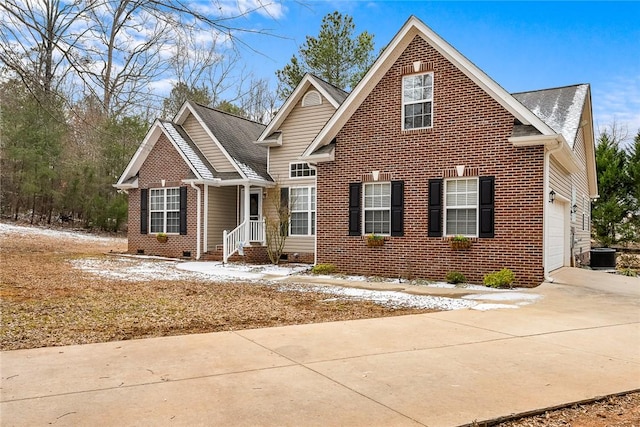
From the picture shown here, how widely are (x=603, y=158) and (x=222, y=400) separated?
24878 millimetres

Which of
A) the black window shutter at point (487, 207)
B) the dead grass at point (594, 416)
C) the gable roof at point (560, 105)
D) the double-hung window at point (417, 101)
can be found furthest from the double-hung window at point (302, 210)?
the dead grass at point (594, 416)

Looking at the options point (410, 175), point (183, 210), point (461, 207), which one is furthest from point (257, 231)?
point (461, 207)

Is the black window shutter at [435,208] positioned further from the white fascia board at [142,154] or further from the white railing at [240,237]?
the white fascia board at [142,154]

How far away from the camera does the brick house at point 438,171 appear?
1151 centimetres

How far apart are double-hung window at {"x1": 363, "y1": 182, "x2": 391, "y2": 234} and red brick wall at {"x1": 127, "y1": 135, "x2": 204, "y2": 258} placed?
23.5 feet

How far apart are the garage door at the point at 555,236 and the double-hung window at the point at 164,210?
12.6 meters

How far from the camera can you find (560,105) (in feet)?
50.5

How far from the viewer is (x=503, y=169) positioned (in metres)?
11.8

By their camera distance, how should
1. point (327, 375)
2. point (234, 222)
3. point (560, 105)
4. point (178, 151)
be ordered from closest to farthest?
point (327, 375) < point (560, 105) < point (178, 151) < point (234, 222)

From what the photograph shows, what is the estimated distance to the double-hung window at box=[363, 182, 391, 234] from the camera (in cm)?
1346

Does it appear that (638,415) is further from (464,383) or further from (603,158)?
(603,158)

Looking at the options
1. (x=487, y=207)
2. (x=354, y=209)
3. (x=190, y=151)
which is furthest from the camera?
(x=190, y=151)

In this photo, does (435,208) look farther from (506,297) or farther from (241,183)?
(241,183)

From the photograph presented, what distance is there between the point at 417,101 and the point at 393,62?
1.29 metres
